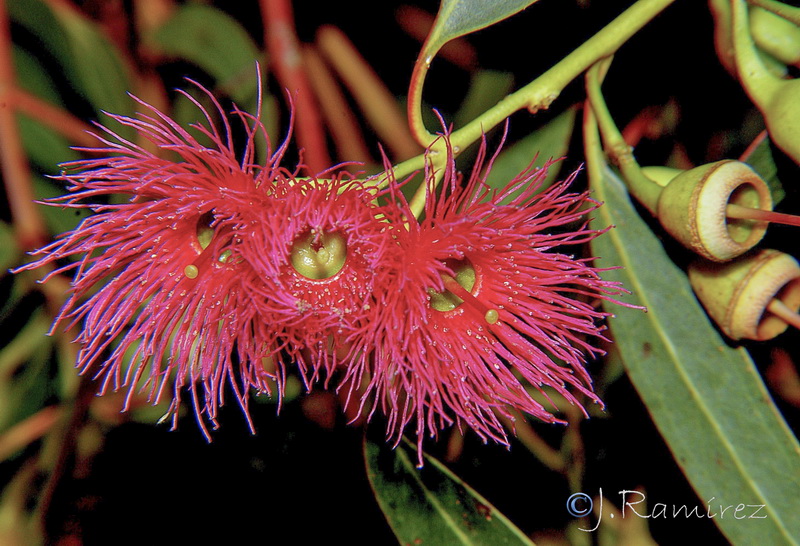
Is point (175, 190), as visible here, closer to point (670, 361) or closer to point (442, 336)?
point (442, 336)

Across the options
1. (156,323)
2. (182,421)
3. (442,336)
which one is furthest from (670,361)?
(182,421)

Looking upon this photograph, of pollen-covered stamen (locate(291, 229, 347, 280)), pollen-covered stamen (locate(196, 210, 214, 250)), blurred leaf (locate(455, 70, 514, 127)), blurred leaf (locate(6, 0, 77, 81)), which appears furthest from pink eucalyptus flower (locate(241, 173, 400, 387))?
blurred leaf (locate(6, 0, 77, 81))

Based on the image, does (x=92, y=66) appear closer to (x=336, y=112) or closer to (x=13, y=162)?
(x=13, y=162)

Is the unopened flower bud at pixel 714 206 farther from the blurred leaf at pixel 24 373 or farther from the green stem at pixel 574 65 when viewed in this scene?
the blurred leaf at pixel 24 373

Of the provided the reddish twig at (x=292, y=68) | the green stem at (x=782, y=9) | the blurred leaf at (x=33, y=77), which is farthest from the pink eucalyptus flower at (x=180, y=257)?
the green stem at (x=782, y=9)


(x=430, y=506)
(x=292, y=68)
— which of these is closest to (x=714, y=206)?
(x=430, y=506)

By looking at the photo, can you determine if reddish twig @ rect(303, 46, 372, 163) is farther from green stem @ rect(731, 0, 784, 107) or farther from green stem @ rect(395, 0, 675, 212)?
green stem @ rect(731, 0, 784, 107)
